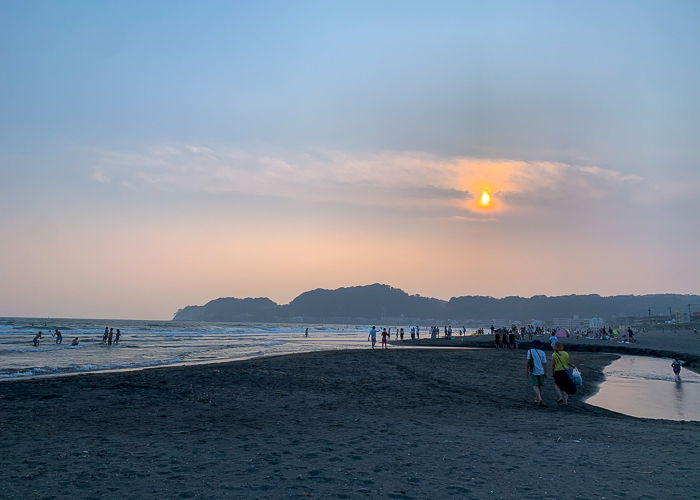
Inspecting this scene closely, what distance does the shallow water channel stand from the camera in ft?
45.1

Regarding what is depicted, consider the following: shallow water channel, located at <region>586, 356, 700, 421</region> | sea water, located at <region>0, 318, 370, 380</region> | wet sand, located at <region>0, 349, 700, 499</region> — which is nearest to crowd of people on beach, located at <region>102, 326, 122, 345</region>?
sea water, located at <region>0, 318, 370, 380</region>

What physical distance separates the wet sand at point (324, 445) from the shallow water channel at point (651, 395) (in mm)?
1666

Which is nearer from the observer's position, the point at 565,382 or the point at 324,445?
the point at 324,445

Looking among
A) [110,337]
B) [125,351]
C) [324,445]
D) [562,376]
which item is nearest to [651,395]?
[562,376]

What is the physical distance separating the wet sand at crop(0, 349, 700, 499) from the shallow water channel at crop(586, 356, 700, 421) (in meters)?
1.67

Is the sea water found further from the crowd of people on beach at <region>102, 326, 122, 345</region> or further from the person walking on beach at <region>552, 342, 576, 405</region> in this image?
the person walking on beach at <region>552, 342, 576, 405</region>

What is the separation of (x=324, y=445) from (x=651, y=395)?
45.8ft

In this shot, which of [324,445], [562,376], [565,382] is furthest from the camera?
[562,376]

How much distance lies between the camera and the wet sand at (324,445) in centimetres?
641

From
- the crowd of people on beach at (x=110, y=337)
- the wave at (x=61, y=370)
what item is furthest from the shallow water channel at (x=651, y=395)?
the crowd of people on beach at (x=110, y=337)

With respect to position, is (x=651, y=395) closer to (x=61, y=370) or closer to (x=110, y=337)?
(x=61, y=370)

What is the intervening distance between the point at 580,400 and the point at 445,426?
23.7 feet

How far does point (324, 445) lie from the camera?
347 inches

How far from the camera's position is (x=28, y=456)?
785 centimetres
